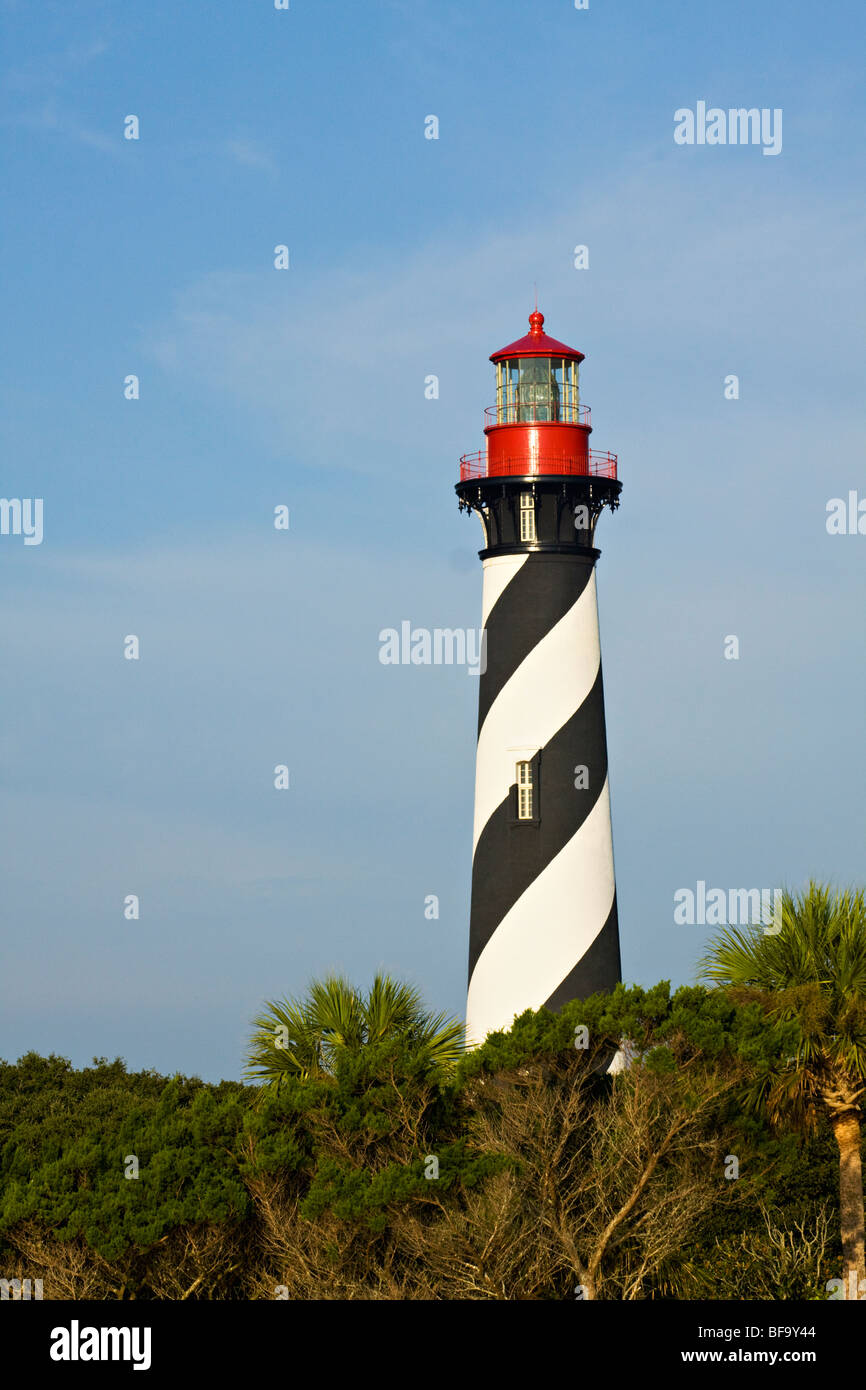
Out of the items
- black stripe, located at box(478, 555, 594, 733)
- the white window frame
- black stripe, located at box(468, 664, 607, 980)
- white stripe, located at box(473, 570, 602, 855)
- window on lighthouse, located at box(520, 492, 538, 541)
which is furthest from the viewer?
window on lighthouse, located at box(520, 492, 538, 541)

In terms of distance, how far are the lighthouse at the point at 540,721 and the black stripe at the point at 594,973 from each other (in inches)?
0.9

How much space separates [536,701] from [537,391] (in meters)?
5.70

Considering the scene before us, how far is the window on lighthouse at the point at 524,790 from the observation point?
34375 millimetres

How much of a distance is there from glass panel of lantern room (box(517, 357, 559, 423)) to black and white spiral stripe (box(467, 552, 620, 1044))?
8.97 feet

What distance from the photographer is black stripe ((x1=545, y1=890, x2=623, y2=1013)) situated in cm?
3381

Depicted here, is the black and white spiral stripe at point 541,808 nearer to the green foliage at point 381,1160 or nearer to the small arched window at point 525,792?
the small arched window at point 525,792

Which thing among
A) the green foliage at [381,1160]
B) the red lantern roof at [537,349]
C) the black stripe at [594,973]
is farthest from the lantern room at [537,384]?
the green foliage at [381,1160]

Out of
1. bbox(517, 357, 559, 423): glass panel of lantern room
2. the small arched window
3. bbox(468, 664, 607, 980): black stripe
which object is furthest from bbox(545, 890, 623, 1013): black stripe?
bbox(517, 357, 559, 423): glass panel of lantern room

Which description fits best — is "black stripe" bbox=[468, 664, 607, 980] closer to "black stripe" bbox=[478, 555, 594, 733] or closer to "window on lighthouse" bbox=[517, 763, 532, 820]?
"window on lighthouse" bbox=[517, 763, 532, 820]

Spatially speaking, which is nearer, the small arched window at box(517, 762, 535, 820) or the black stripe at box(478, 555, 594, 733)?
the small arched window at box(517, 762, 535, 820)

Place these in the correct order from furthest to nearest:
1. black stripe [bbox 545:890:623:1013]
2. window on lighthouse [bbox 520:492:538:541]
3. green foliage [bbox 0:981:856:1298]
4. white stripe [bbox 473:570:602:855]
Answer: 1. window on lighthouse [bbox 520:492:538:541]
2. white stripe [bbox 473:570:602:855]
3. black stripe [bbox 545:890:623:1013]
4. green foliage [bbox 0:981:856:1298]

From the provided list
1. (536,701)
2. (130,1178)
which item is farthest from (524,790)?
(130,1178)

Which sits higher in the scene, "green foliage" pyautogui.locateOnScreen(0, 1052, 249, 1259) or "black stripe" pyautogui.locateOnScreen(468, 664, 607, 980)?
"black stripe" pyautogui.locateOnScreen(468, 664, 607, 980)

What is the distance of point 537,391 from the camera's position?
36094mm
